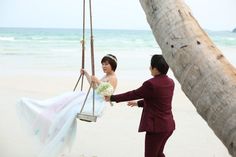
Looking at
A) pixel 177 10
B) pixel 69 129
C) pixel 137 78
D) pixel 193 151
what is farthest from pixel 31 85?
pixel 177 10

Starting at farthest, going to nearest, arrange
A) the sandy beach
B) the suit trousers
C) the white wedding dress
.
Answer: the sandy beach < the white wedding dress < the suit trousers

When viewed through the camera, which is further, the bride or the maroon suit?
the bride

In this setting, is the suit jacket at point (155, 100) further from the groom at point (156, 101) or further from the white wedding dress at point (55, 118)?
the white wedding dress at point (55, 118)

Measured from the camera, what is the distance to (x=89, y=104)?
493 cm

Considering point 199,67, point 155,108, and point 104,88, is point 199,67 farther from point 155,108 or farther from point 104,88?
point 104,88

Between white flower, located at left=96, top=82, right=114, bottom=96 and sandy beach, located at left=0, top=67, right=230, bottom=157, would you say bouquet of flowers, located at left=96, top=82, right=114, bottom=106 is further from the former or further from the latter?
sandy beach, located at left=0, top=67, right=230, bottom=157

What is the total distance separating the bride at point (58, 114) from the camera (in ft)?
15.9

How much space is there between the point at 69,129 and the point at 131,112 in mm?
3837

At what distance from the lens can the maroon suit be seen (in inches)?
153

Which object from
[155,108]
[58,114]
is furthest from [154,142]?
[58,114]

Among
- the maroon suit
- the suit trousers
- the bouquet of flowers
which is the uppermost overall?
the bouquet of flowers

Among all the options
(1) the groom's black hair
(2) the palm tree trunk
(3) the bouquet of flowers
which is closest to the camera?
(2) the palm tree trunk

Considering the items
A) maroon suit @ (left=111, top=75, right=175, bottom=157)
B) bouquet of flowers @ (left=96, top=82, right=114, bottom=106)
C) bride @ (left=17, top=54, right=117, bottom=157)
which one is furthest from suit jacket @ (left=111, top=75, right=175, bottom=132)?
bride @ (left=17, top=54, right=117, bottom=157)

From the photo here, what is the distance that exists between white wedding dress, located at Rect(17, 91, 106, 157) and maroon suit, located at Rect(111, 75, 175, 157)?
83 centimetres
